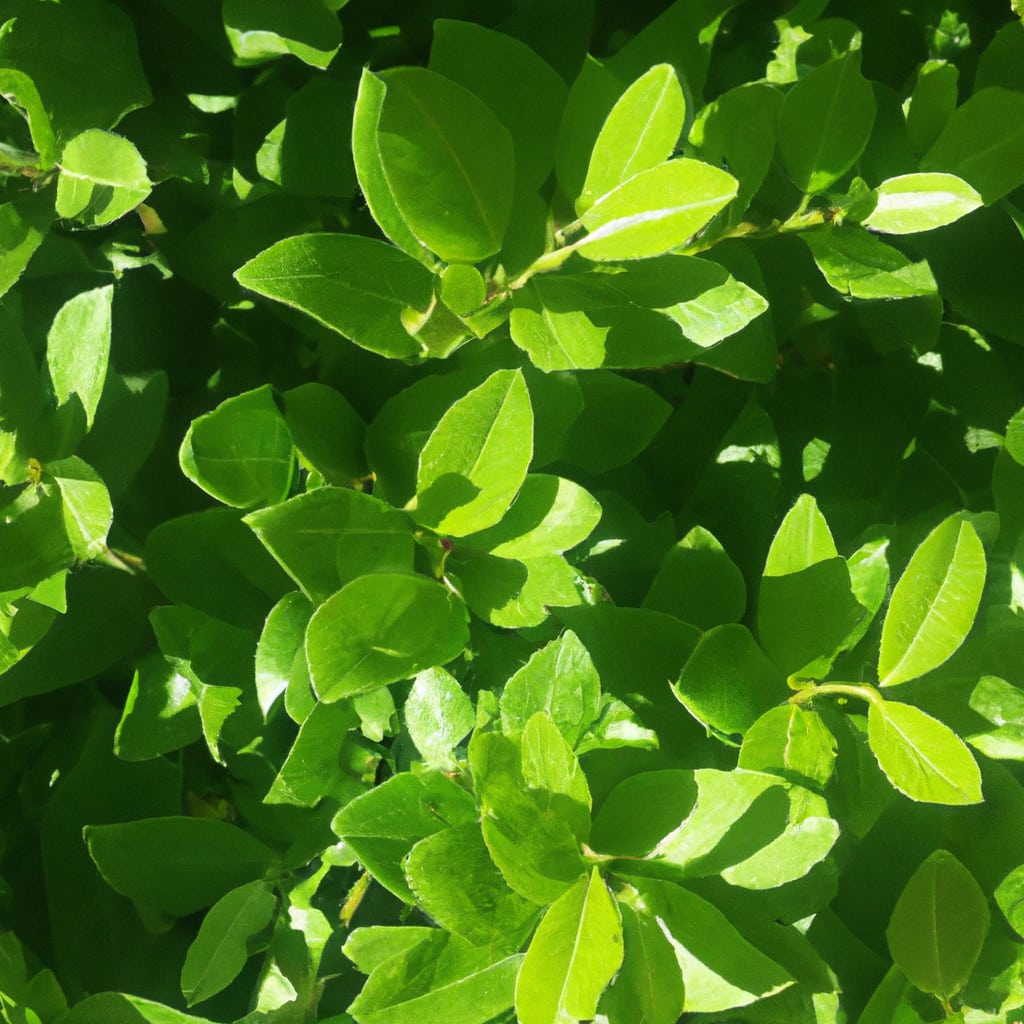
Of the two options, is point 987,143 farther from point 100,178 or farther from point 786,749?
point 100,178

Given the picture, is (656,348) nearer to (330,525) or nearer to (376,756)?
(330,525)

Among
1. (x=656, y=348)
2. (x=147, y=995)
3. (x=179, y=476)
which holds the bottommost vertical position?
(x=147, y=995)

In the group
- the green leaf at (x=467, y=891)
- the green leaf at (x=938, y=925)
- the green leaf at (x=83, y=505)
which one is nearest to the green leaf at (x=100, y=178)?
the green leaf at (x=83, y=505)

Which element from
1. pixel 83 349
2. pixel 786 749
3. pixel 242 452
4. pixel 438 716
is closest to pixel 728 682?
pixel 786 749

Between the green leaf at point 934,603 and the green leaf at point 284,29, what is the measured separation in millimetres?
379

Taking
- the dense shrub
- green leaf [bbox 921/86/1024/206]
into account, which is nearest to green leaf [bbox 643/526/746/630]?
the dense shrub

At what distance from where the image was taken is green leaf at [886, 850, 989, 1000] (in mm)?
528

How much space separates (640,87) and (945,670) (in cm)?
34

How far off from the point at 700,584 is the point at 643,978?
0.63 feet

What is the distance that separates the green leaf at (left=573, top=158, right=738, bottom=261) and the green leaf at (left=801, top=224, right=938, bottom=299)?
14 cm

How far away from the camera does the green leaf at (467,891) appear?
17.0 inches

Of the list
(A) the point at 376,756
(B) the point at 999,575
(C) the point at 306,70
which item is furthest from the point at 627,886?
(C) the point at 306,70

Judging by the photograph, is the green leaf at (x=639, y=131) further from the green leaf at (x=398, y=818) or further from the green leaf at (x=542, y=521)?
the green leaf at (x=398, y=818)

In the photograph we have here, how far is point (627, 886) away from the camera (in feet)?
1.58
